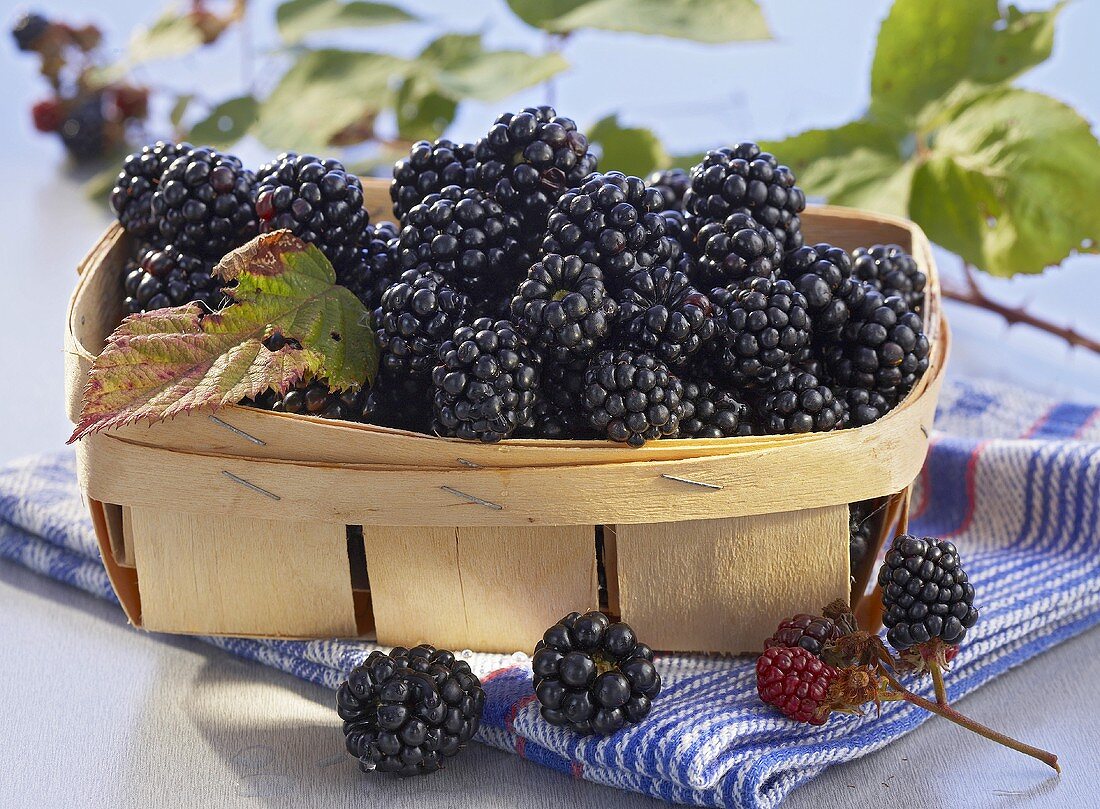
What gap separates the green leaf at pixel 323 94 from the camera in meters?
1.61

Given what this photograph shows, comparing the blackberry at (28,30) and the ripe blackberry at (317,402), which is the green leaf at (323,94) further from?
the ripe blackberry at (317,402)

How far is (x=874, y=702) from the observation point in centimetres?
84

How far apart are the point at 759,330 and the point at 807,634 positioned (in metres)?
0.22

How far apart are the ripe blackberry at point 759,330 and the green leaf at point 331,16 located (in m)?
1.16

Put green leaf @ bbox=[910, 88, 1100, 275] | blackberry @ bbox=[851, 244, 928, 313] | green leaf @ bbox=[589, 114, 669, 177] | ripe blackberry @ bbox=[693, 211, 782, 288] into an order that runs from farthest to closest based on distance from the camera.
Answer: green leaf @ bbox=[589, 114, 669, 177] < green leaf @ bbox=[910, 88, 1100, 275] < blackberry @ bbox=[851, 244, 928, 313] < ripe blackberry @ bbox=[693, 211, 782, 288]

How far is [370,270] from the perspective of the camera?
0.94 m

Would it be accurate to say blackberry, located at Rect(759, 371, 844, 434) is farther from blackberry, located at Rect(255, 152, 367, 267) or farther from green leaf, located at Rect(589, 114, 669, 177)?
green leaf, located at Rect(589, 114, 669, 177)

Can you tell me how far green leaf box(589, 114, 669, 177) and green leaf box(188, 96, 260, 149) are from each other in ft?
1.76

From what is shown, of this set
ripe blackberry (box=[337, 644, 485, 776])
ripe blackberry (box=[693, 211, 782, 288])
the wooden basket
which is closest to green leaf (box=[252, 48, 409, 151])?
the wooden basket

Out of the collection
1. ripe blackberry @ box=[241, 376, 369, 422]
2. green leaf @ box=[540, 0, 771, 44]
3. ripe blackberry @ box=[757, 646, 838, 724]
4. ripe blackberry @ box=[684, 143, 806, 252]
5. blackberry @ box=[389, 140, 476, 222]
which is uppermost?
green leaf @ box=[540, 0, 771, 44]

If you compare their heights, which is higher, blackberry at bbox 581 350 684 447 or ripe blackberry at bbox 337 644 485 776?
blackberry at bbox 581 350 684 447

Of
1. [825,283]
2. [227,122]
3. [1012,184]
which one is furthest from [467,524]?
[227,122]

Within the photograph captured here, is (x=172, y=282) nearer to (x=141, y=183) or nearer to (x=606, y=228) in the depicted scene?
(x=141, y=183)

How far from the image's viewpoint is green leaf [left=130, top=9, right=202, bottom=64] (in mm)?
1964
